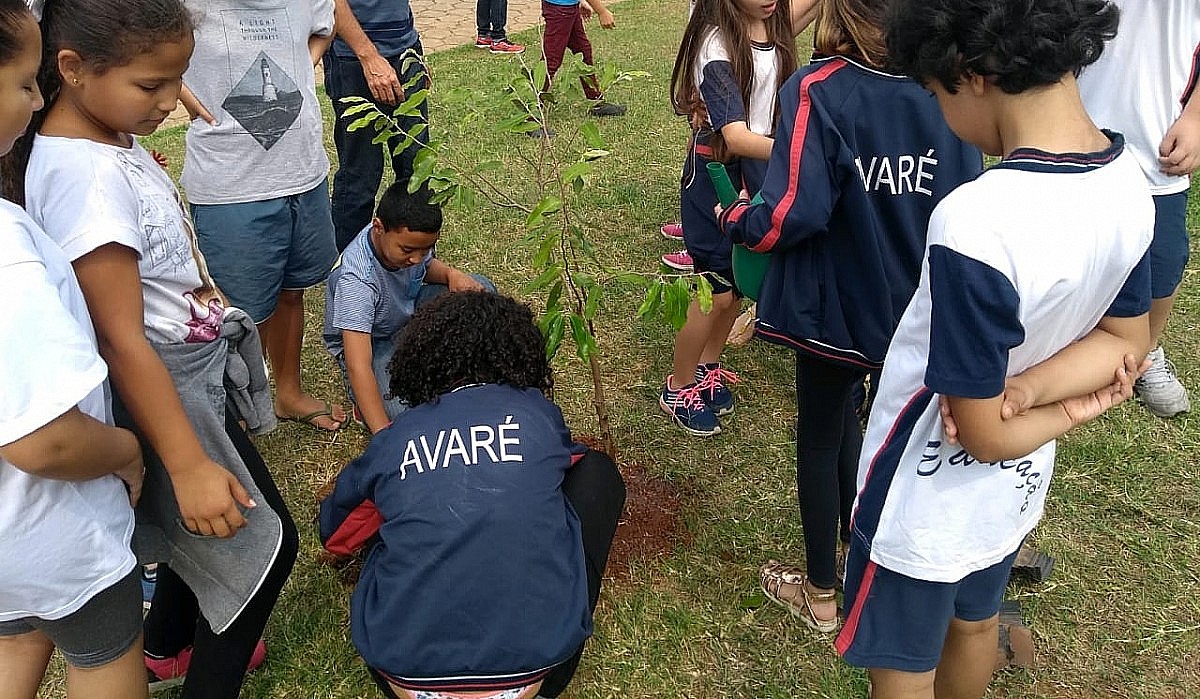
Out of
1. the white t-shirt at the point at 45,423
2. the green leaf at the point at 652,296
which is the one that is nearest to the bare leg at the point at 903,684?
the green leaf at the point at 652,296

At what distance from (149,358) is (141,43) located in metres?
0.58

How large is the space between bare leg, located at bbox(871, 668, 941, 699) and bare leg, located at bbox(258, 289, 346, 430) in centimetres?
206

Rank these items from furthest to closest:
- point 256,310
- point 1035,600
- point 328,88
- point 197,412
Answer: point 328,88, point 256,310, point 1035,600, point 197,412

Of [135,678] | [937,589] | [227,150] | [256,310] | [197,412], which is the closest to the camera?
[937,589]

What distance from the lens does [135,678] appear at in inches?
68.6

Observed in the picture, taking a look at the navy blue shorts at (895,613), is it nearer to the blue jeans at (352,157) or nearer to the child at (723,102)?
the child at (723,102)

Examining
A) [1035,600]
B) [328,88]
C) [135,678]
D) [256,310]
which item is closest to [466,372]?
[135,678]

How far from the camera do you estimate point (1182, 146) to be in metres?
2.45

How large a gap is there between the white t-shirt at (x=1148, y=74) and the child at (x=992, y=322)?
1.21 meters

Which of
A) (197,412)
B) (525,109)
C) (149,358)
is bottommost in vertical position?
(197,412)

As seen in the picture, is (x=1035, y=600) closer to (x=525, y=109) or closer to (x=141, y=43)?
(x=525, y=109)

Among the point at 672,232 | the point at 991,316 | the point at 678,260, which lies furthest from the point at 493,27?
the point at 991,316

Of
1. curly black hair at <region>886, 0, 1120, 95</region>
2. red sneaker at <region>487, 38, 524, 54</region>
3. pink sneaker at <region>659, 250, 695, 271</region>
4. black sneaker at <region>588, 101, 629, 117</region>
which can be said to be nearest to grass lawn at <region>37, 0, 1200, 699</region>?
pink sneaker at <region>659, 250, 695, 271</region>

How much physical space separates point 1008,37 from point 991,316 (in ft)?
1.25
